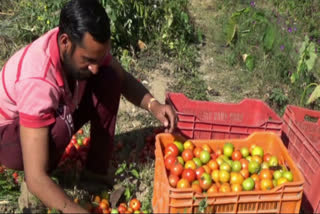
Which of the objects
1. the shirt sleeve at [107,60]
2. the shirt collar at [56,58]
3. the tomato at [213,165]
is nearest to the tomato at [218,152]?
the tomato at [213,165]

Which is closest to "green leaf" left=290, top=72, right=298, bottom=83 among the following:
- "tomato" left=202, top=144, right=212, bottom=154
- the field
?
the field

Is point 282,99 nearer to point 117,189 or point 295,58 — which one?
point 295,58

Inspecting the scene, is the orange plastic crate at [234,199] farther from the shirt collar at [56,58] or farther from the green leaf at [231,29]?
the green leaf at [231,29]

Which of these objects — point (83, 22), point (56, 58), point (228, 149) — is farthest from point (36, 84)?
point (228, 149)

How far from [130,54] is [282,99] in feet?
6.05

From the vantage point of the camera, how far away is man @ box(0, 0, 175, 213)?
2.32 m

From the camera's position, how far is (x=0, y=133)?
2.74 metres

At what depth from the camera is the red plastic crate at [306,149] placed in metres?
3.13

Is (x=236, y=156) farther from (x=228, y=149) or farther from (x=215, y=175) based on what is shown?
(x=215, y=175)

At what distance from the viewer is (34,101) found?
2.30 meters

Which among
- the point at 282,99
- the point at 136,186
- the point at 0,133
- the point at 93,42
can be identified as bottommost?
the point at 136,186

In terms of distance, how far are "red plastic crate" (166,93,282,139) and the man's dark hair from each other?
111cm

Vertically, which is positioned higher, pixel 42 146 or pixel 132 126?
pixel 42 146

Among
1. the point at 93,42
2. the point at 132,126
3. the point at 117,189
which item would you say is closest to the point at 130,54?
the point at 132,126
